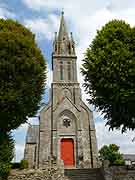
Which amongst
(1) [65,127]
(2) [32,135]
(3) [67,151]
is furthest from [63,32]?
(3) [67,151]

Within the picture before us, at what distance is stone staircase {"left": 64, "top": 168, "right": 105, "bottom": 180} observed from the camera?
2059 centimetres

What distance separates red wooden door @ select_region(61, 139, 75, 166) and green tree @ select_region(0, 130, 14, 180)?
45.8 feet

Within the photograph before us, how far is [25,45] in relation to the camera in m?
20.6

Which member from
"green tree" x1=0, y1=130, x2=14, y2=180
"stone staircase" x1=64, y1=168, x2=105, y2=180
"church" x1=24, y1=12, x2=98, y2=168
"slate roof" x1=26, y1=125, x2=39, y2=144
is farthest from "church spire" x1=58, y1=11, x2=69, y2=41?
"stone staircase" x1=64, y1=168, x2=105, y2=180

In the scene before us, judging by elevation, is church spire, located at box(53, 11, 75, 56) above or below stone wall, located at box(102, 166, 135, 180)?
above

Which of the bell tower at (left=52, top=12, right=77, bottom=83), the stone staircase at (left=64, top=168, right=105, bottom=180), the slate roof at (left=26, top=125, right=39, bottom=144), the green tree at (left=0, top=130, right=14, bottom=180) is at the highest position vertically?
the bell tower at (left=52, top=12, right=77, bottom=83)

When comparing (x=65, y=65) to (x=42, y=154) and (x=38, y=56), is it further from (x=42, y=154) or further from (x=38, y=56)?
(x=38, y=56)

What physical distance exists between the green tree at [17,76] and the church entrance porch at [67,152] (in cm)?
1347

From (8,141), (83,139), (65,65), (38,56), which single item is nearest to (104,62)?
(38,56)

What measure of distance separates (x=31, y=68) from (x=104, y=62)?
5732mm

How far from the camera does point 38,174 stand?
63.0 ft

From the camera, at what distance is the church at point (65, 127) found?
33.0 meters

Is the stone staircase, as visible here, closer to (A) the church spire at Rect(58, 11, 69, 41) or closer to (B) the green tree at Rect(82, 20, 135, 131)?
(B) the green tree at Rect(82, 20, 135, 131)

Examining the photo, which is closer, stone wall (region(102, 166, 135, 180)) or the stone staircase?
stone wall (region(102, 166, 135, 180))
